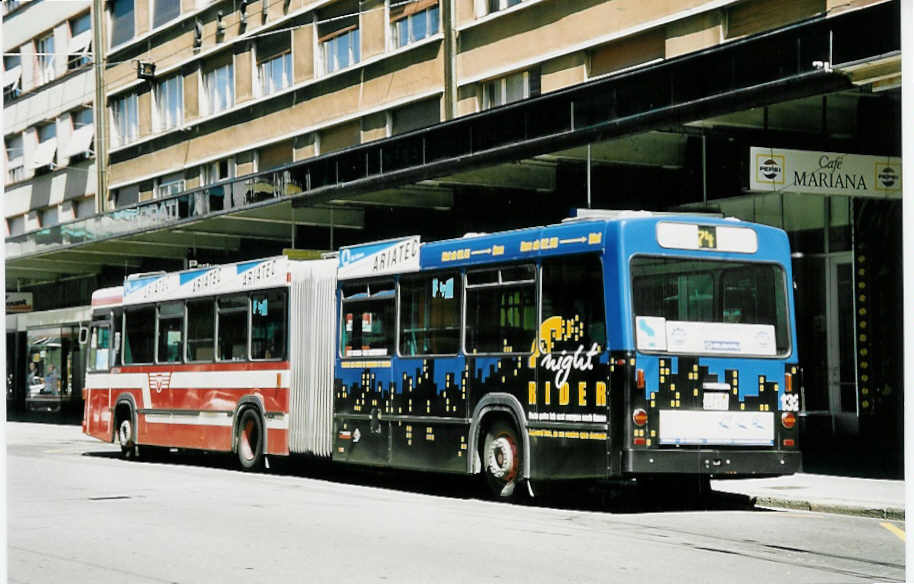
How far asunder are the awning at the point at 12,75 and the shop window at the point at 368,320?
35710mm

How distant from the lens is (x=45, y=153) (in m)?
46.6

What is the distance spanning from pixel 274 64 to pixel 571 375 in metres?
23.9

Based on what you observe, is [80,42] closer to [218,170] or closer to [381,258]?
[218,170]

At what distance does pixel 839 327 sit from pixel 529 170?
627cm

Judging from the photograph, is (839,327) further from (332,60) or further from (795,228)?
(332,60)

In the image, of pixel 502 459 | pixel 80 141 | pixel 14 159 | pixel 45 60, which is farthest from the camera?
pixel 14 159

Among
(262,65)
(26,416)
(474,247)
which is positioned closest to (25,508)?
(474,247)

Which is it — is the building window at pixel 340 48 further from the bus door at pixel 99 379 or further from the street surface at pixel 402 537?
the street surface at pixel 402 537

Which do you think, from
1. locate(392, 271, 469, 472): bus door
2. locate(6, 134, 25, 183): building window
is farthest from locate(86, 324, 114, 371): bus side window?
locate(6, 134, 25, 183): building window

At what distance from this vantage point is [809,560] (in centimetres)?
952

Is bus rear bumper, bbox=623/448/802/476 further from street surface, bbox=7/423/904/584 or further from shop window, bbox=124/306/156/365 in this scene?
shop window, bbox=124/306/156/365

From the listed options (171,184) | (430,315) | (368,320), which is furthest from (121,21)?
(430,315)

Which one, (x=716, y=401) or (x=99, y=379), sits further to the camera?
(x=99, y=379)

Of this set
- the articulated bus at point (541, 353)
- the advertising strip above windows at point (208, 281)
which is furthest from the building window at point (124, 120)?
the articulated bus at point (541, 353)
